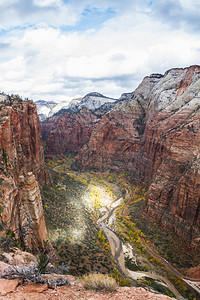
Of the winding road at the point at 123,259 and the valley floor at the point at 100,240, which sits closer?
the valley floor at the point at 100,240

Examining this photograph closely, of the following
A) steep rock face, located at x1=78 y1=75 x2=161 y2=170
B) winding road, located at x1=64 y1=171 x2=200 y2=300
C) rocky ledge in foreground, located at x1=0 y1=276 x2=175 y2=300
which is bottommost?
winding road, located at x1=64 y1=171 x2=200 y2=300

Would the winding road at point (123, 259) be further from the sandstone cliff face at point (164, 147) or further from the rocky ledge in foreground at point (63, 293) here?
the rocky ledge in foreground at point (63, 293)

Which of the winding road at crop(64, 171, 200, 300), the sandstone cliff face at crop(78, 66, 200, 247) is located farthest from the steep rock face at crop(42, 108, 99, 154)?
the winding road at crop(64, 171, 200, 300)

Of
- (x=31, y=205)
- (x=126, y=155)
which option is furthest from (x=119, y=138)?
(x=31, y=205)

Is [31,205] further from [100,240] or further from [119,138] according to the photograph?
[119,138]

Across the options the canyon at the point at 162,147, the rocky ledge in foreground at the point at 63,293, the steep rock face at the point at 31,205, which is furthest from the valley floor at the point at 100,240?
the canyon at the point at 162,147

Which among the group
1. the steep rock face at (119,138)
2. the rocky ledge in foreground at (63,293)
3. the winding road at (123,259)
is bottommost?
the winding road at (123,259)

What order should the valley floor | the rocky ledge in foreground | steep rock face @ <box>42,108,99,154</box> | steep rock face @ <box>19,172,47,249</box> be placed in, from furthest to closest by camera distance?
steep rock face @ <box>42,108,99,154</box>, the valley floor, steep rock face @ <box>19,172,47,249</box>, the rocky ledge in foreground

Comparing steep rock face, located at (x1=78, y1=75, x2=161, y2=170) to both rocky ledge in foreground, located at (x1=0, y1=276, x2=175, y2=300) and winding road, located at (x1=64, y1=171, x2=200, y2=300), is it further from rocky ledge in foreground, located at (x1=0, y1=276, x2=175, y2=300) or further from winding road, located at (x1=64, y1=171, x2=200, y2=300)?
rocky ledge in foreground, located at (x1=0, y1=276, x2=175, y2=300)

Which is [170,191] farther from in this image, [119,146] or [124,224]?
[119,146]
